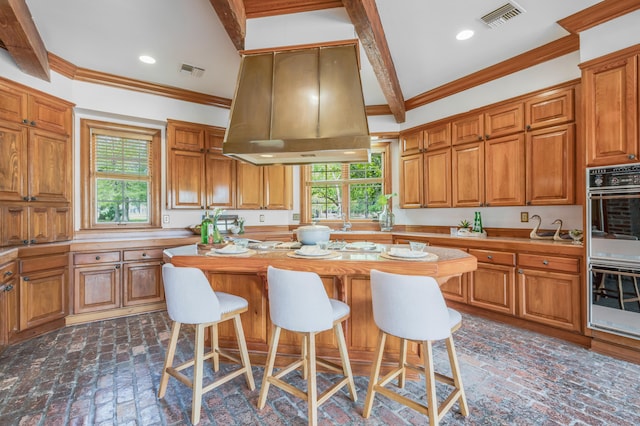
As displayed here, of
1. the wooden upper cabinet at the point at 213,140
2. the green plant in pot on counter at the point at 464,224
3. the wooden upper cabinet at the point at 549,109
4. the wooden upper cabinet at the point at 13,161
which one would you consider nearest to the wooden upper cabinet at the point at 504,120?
the wooden upper cabinet at the point at 549,109

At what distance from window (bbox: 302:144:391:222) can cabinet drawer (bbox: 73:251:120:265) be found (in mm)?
2799

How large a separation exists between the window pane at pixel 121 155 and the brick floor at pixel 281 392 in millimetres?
2187

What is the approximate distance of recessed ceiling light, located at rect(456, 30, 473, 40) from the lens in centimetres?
297

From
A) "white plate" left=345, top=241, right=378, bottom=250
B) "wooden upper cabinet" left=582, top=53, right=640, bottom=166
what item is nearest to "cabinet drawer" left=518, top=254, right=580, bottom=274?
"wooden upper cabinet" left=582, top=53, right=640, bottom=166

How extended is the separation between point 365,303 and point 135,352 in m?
2.07

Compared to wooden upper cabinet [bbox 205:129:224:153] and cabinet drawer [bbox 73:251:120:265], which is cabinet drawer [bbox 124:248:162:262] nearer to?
cabinet drawer [bbox 73:251:120:265]

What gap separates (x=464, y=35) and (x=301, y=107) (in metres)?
1.93

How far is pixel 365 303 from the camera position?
7.24ft

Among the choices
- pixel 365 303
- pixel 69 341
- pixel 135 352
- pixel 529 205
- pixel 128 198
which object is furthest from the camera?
pixel 128 198

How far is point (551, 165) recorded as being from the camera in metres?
3.16

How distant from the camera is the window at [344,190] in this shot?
5.13 meters

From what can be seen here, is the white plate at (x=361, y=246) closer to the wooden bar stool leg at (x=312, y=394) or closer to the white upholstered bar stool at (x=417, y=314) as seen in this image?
the white upholstered bar stool at (x=417, y=314)

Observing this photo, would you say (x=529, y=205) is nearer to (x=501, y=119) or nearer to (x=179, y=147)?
(x=501, y=119)

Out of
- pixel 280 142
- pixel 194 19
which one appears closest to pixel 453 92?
pixel 280 142
